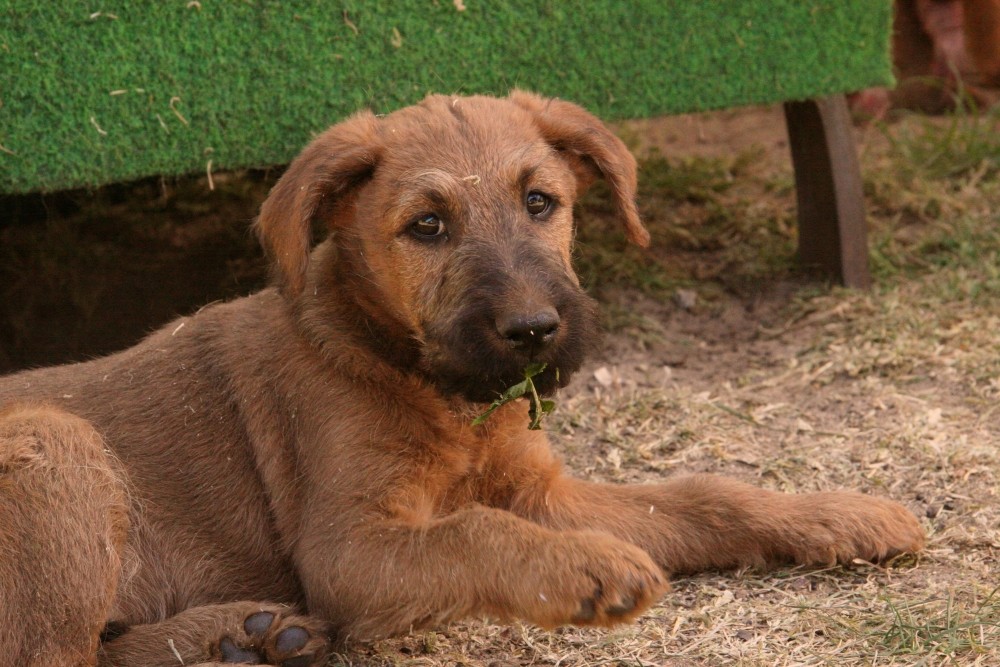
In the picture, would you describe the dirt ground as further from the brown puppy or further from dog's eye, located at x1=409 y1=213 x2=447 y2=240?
dog's eye, located at x1=409 y1=213 x2=447 y2=240

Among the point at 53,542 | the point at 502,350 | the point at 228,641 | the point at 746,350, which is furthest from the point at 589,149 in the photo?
the point at 746,350

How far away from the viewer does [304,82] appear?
5.52 m

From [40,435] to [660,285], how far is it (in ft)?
14.1

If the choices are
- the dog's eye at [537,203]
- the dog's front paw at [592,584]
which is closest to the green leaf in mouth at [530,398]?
the dog's front paw at [592,584]

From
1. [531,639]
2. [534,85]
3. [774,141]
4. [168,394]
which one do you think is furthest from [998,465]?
[774,141]

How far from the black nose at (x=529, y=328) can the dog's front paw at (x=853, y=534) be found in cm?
131

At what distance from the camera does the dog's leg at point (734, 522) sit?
4223mm

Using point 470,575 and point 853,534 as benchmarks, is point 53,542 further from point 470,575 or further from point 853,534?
point 853,534

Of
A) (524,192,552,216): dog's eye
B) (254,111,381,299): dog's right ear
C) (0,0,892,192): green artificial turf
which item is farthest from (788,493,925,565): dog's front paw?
(0,0,892,192): green artificial turf

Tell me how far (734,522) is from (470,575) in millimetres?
1183

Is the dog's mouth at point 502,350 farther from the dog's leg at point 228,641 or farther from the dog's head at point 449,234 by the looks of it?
the dog's leg at point 228,641

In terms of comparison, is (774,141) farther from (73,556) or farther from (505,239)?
(73,556)

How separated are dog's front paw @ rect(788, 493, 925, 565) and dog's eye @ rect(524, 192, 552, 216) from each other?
1.44 meters

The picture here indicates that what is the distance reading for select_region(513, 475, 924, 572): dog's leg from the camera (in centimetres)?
422
